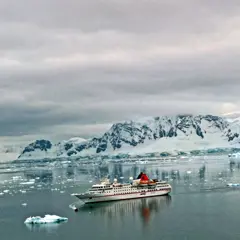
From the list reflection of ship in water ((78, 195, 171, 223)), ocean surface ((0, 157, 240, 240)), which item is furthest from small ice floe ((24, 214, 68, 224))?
reflection of ship in water ((78, 195, 171, 223))

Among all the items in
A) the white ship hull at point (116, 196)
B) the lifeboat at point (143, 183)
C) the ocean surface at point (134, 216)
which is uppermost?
the lifeboat at point (143, 183)

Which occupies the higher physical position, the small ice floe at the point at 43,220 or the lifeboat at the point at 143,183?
the lifeboat at the point at 143,183

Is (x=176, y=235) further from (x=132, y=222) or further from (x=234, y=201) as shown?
(x=234, y=201)

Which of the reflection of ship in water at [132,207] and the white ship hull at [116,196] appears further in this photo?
the white ship hull at [116,196]

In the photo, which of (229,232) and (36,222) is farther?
(36,222)

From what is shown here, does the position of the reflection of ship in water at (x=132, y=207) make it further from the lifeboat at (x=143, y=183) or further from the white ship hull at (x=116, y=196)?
the lifeboat at (x=143, y=183)

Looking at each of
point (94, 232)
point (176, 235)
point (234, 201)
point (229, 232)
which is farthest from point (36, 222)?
point (234, 201)

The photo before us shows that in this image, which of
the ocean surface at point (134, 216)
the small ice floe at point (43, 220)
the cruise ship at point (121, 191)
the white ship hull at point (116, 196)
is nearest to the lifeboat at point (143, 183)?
the cruise ship at point (121, 191)
